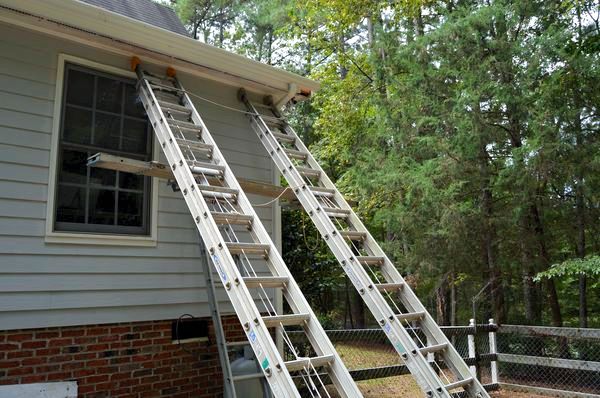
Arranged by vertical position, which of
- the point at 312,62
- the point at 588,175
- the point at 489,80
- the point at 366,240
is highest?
the point at 312,62

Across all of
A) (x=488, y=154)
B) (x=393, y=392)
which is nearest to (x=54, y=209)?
(x=393, y=392)

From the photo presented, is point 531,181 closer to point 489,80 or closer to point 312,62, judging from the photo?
point 489,80

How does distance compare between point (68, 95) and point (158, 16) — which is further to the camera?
point (158, 16)

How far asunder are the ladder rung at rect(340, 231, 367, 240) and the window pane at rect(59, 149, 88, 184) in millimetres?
2717

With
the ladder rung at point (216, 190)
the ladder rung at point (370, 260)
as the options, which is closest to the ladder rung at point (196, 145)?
the ladder rung at point (216, 190)

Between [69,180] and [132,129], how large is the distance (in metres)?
0.92

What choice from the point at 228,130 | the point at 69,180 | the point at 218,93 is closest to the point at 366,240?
the point at 228,130

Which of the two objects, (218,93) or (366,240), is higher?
(218,93)

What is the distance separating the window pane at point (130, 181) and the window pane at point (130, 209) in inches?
3.1

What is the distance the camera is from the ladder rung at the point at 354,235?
4.65 meters

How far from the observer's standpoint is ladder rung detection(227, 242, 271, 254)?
3.56 m

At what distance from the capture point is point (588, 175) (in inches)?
260

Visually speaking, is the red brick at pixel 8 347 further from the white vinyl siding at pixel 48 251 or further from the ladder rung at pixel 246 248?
the ladder rung at pixel 246 248

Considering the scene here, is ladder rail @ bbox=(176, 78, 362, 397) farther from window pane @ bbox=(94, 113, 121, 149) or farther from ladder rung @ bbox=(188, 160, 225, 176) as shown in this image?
window pane @ bbox=(94, 113, 121, 149)
